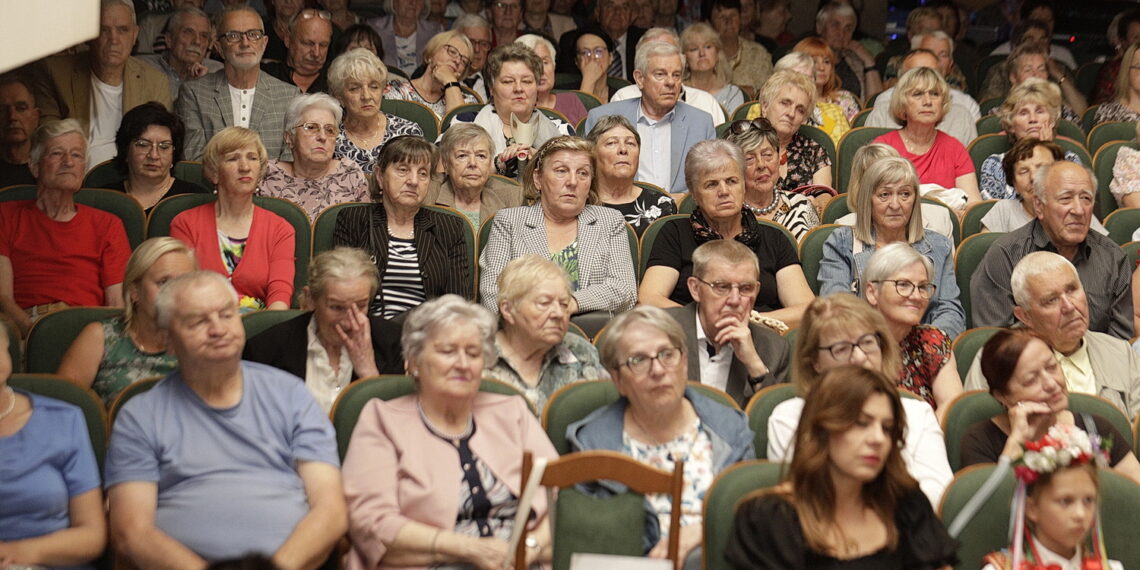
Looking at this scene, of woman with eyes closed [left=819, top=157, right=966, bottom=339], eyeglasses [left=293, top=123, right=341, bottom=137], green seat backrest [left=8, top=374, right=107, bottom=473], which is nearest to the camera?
green seat backrest [left=8, top=374, right=107, bottom=473]

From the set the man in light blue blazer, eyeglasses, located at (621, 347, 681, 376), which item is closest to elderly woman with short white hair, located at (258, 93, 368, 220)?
the man in light blue blazer

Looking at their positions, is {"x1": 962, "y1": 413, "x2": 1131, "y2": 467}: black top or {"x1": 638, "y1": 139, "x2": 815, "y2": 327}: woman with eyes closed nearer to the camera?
{"x1": 962, "y1": 413, "x2": 1131, "y2": 467}: black top

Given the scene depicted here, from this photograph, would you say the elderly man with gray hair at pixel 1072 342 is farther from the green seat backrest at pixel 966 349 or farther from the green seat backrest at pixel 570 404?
the green seat backrest at pixel 570 404

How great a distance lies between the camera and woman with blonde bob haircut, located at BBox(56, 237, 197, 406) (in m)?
2.96

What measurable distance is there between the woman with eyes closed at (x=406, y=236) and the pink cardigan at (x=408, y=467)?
3.96 ft

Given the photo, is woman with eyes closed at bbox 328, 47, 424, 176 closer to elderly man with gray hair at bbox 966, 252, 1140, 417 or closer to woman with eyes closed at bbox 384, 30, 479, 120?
woman with eyes closed at bbox 384, 30, 479, 120

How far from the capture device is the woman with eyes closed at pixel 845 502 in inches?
88.0

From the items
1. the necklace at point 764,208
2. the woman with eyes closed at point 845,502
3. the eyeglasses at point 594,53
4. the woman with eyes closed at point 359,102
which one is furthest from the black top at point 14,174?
the woman with eyes closed at point 845,502

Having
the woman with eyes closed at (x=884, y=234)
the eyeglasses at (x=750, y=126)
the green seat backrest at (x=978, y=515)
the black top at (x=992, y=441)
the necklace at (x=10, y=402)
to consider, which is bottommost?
the green seat backrest at (x=978, y=515)

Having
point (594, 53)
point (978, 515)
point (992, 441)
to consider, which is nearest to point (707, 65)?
point (594, 53)

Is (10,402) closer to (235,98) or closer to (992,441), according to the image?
(992,441)

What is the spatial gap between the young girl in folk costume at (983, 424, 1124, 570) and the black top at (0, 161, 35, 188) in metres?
3.52

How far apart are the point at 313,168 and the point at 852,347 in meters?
2.30

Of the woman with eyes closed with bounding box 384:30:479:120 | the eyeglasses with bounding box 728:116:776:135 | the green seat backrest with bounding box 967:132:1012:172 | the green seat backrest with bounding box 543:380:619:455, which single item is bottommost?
the green seat backrest with bounding box 543:380:619:455
